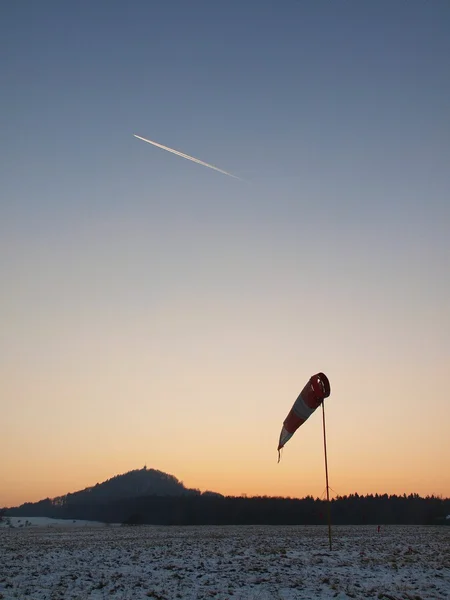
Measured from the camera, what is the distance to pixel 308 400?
84.2 feet

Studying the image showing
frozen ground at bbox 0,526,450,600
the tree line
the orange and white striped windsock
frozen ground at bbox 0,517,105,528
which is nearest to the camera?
frozen ground at bbox 0,526,450,600

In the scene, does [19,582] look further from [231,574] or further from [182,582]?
[231,574]

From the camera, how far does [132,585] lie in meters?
17.2

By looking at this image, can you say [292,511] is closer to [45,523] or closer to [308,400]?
[45,523]

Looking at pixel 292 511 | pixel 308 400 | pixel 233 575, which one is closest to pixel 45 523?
pixel 292 511

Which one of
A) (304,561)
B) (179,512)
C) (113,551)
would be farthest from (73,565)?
(179,512)

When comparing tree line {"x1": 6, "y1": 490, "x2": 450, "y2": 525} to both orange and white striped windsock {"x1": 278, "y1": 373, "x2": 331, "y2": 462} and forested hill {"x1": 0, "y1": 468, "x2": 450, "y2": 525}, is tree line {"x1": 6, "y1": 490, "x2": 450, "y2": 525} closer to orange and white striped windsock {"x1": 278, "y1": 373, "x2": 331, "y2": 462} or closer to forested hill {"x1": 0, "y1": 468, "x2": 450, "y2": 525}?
forested hill {"x1": 0, "y1": 468, "x2": 450, "y2": 525}

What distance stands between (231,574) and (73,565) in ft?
26.2

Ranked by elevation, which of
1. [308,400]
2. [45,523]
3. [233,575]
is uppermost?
[308,400]

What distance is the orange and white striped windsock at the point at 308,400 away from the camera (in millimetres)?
25375

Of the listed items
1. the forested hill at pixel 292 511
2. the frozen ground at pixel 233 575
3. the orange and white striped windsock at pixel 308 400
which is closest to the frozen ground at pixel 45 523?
the forested hill at pixel 292 511

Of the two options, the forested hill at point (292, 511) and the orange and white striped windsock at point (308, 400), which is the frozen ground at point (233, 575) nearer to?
the orange and white striped windsock at point (308, 400)

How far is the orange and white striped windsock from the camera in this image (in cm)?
2538

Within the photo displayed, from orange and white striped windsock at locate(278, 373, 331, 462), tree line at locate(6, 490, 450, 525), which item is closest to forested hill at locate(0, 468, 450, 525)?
tree line at locate(6, 490, 450, 525)
